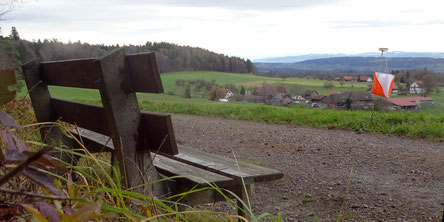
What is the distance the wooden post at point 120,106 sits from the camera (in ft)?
6.13

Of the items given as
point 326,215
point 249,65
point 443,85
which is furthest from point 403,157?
point 249,65

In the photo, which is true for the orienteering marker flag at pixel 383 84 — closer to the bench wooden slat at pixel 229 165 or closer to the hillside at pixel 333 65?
the bench wooden slat at pixel 229 165

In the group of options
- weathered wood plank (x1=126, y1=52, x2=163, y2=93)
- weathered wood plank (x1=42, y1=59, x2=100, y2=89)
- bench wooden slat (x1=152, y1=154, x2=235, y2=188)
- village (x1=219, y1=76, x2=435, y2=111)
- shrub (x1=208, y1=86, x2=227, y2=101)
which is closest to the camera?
weathered wood plank (x1=126, y1=52, x2=163, y2=93)

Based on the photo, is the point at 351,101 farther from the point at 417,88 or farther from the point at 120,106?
the point at 120,106

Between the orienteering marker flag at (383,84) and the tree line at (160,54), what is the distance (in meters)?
4.80

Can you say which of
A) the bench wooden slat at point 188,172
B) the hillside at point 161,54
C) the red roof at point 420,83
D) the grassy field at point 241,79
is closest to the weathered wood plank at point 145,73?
the bench wooden slat at point 188,172

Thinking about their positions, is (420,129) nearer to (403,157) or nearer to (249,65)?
(403,157)

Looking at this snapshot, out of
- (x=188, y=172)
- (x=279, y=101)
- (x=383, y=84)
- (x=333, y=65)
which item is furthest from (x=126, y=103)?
(x=333, y=65)

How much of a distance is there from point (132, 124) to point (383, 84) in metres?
8.18

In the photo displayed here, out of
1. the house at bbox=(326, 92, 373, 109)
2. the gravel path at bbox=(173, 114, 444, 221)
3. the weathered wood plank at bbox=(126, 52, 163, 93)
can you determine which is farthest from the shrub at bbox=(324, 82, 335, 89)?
the weathered wood plank at bbox=(126, 52, 163, 93)

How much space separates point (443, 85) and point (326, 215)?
50.1 ft

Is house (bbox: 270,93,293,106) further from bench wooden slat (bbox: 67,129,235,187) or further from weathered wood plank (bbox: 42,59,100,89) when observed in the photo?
weathered wood plank (bbox: 42,59,100,89)

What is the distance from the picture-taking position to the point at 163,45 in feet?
75.8

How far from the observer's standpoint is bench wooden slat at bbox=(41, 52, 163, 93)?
182cm
